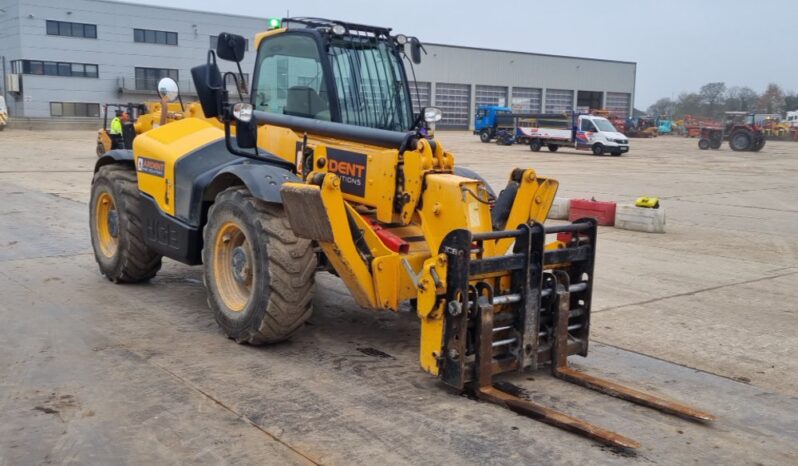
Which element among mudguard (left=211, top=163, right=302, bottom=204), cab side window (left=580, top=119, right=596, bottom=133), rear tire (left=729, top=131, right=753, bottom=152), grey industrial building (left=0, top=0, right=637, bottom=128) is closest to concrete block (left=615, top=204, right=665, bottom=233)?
mudguard (left=211, top=163, right=302, bottom=204)

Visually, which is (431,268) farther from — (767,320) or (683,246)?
(683,246)

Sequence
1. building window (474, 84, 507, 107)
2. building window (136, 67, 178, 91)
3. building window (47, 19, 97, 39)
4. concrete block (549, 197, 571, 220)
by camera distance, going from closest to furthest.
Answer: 1. concrete block (549, 197, 571, 220)
2. building window (47, 19, 97, 39)
3. building window (136, 67, 178, 91)
4. building window (474, 84, 507, 107)

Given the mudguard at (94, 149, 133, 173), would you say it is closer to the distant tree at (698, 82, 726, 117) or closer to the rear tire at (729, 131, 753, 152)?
the rear tire at (729, 131, 753, 152)

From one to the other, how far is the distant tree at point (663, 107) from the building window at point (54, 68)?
2611 inches

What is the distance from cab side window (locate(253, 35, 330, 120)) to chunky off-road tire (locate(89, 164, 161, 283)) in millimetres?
1780

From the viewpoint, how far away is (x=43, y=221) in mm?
12305

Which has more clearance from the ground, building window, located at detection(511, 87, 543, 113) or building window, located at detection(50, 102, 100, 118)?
building window, located at detection(511, 87, 543, 113)

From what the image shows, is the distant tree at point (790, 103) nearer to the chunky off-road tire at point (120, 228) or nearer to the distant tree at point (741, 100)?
the distant tree at point (741, 100)

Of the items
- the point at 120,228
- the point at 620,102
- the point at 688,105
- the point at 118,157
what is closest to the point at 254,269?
the point at 120,228

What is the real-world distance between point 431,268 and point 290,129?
2202 millimetres

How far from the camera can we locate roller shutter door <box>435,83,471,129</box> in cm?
7044

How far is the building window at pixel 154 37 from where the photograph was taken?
2303 inches

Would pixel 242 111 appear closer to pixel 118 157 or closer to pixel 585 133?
pixel 118 157

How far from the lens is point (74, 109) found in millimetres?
56250
